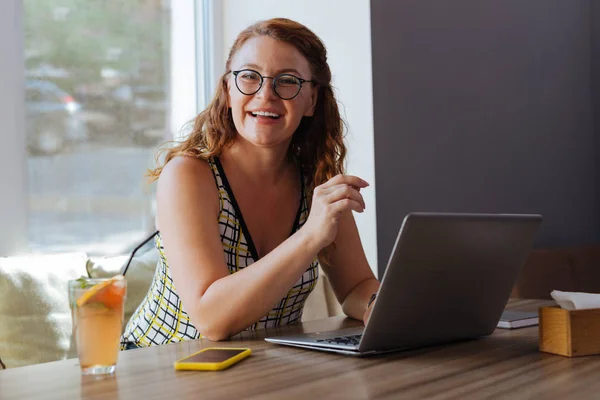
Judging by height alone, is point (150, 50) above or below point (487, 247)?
above

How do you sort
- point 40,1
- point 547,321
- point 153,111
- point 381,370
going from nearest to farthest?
point 381,370 < point 547,321 < point 40,1 < point 153,111

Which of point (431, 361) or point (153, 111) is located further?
point (153, 111)

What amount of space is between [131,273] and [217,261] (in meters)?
0.98

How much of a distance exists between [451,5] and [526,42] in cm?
60

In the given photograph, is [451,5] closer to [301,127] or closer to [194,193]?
[301,127]

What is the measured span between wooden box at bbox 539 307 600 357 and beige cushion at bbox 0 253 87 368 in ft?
4.54

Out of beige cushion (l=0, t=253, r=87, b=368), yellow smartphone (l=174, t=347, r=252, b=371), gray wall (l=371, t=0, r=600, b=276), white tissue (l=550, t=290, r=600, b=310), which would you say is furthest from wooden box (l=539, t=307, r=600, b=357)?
gray wall (l=371, t=0, r=600, b=276)

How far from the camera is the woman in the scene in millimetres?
1313

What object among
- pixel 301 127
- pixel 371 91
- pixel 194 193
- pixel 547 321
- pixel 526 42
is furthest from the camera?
pixel 526 42

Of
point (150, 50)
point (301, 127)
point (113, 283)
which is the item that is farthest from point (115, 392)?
point (150, 50)

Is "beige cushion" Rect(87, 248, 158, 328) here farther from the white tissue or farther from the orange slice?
the white tissue

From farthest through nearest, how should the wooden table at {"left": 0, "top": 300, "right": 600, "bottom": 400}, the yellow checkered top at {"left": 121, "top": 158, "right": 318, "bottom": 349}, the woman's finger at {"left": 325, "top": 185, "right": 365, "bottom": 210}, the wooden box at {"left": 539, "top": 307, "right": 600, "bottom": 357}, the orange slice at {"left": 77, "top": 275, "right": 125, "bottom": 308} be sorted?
the yellow checkered top at {"left": 121, "top": 158, "right": 318, "bottom": 349}, the woman's finger at {"left": 325, "top": 185, "right": 365, "bottom": 210}, the wooden box at {"left": 539, "top": 307, "right": 600, "bottom": 357}, the orange slice at {"left": 77, "top": 275, "right": 125, "bottom": 308}, the wooden table at {"left": 0, "top": 300, "right": 600, "bottom": 400}

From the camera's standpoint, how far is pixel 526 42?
10.9 feet

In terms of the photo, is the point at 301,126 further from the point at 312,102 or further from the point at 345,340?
the point at 345,340
